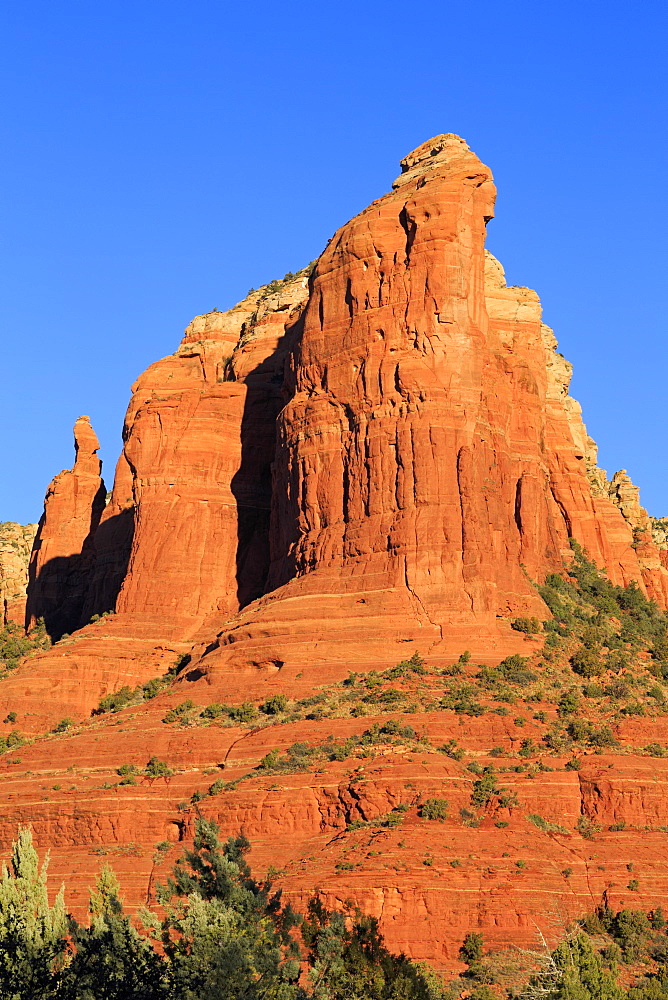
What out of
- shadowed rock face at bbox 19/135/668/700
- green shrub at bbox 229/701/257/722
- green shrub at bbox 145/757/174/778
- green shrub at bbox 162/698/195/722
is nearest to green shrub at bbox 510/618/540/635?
shadowed rock face at bbox 19/135/668/700

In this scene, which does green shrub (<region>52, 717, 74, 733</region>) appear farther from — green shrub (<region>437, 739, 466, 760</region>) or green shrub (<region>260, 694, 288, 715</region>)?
green shrub (<region>437, 739, 466, 760</region>)

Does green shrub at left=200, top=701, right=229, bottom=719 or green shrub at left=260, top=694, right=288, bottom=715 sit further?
green shrub at left=200, top=701, right=229, bottom=719

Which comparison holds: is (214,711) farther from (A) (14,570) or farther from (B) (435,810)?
(A) (14,570)

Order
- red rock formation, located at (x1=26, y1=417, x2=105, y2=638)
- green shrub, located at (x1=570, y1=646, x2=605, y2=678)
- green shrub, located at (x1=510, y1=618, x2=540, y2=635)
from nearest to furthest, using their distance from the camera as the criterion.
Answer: green shrub, located at (x1=570, y1=646, x2=605, y2=678), green shrub, located at (x1=510, y1=618, x2=540, y2=635), red rock formation, located at (x1=26, y1=417, x2=105, y2=638)

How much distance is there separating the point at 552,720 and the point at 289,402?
91.0 feet

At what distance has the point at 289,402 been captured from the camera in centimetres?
9288

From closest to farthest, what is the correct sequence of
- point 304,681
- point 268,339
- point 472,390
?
point 304,681, point 472,390, point 268,339

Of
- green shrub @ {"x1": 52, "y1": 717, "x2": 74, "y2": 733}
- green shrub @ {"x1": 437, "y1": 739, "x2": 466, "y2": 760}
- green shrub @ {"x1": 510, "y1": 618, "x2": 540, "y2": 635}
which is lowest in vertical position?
green shrub @ {"x1": 437, "y1": 739, "x2": 466, "y2": 760}

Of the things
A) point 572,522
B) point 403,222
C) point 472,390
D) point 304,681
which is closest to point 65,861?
point 304,681

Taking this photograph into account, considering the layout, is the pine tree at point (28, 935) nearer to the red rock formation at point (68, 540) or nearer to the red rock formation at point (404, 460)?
the red rock formation at point (404, 460)

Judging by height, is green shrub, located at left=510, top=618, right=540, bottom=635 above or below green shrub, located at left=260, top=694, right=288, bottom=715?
above

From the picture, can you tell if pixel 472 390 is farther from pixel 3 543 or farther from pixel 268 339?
pixel 3 543

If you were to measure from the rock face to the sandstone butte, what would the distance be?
10673mm

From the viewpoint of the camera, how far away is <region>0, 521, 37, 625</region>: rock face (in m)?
132
